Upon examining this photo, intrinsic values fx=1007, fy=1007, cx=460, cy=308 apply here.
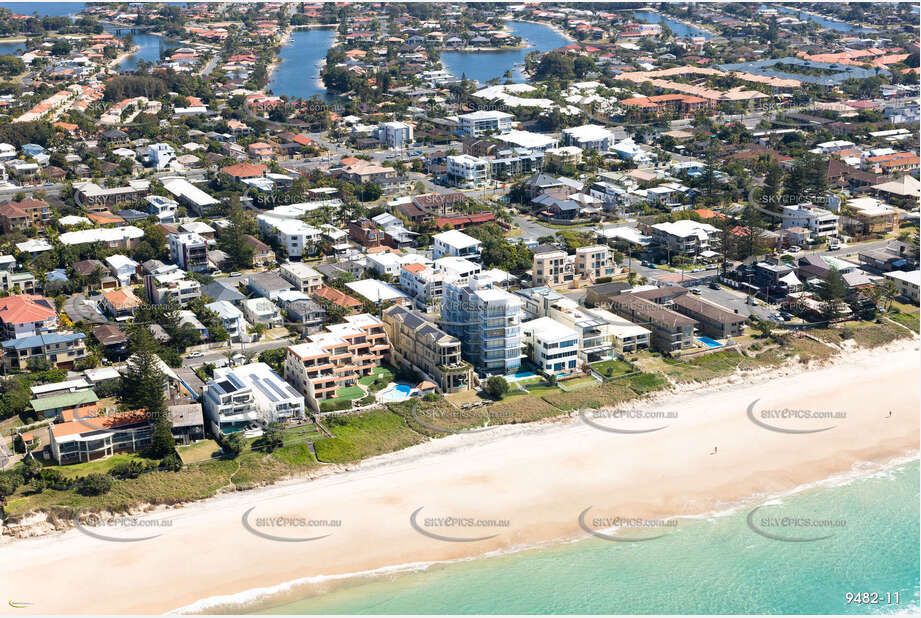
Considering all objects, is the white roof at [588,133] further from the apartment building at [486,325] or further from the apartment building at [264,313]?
the apartment building at [486,325]

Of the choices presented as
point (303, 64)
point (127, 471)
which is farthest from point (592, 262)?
point (303, 64)

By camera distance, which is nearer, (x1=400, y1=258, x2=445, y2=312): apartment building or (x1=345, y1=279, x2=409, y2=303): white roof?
(x1=400, y1=258, x2=445, y2=312): apartment building

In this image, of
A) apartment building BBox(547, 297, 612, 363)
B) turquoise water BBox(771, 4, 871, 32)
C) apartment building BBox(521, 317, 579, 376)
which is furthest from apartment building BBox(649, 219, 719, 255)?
turquoise water BBox(771, 4, 871, 32)

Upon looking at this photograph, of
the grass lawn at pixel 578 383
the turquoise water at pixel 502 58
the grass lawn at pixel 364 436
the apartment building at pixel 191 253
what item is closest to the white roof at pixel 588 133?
the turquoise water at pixel 502 58

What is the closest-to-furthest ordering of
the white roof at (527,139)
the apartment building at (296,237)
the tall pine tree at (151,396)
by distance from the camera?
the tall pine tree at (151,396) → the apartment building at (296,237) → the white roof at (527,139)

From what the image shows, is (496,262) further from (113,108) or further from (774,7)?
(774,7)

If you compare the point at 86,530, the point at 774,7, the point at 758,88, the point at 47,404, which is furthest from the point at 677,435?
the point at 774,7

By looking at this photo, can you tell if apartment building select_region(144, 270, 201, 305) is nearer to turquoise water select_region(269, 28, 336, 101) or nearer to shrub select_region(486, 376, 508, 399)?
shrub select_region(486, 376, 508, 399)
